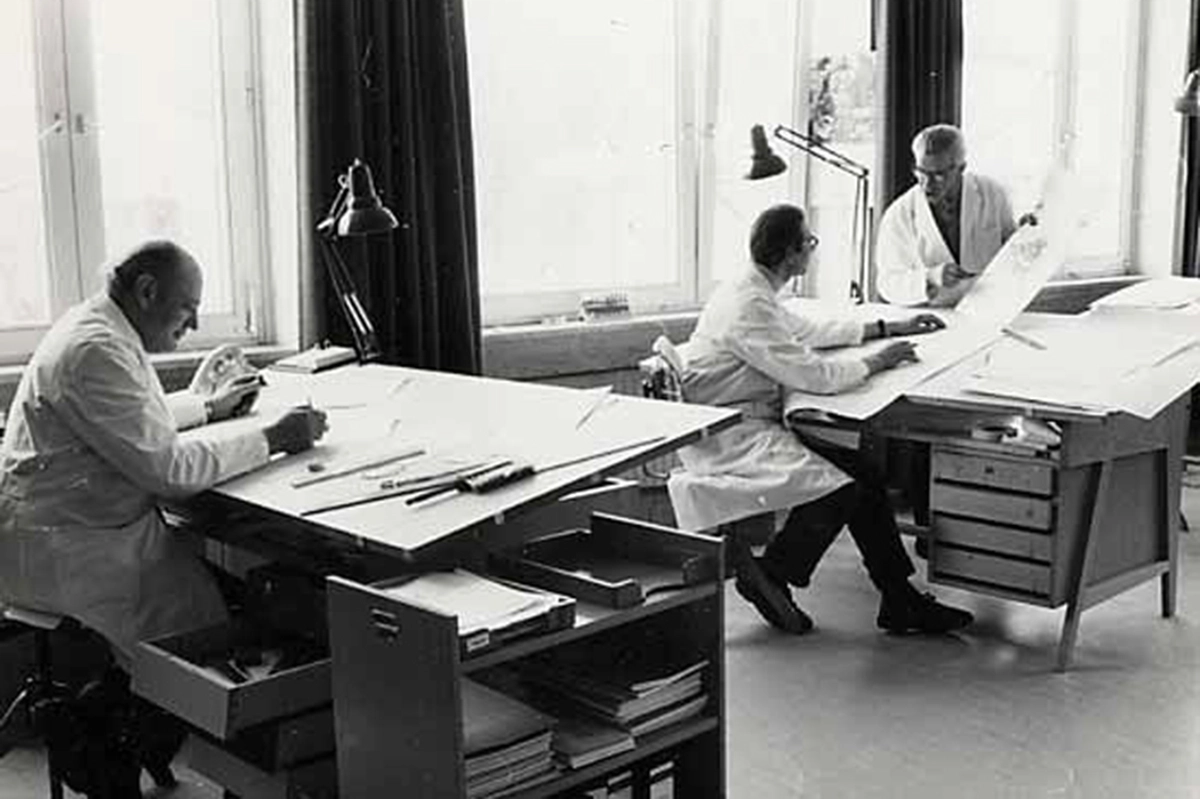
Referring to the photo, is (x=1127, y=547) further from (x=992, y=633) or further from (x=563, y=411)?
(x=563, y=411)

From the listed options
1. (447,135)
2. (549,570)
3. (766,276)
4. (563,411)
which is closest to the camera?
(549,570)

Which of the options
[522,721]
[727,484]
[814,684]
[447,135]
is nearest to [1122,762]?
[814,684]

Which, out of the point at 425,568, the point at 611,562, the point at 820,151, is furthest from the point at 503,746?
the point at 820,151

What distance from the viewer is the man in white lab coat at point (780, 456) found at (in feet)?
12.8

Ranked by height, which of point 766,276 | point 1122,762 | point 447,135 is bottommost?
point 1122,762

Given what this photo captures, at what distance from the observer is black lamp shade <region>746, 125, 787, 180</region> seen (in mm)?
4543

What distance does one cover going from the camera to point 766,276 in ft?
13.0

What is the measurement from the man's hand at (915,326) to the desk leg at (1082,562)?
693 millimetres

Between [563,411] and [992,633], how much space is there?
163 cm

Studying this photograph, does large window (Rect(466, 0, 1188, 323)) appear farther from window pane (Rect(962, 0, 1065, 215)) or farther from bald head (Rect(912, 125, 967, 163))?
bald head (Rect(912, 125, 967, 163))

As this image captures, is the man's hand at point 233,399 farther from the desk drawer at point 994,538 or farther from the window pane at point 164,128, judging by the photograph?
the desk drawer at point 994,538

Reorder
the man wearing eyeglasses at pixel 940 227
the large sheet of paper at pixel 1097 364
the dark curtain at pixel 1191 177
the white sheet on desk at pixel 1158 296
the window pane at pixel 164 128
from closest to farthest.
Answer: the large sheet of paper at pixel 1097 364 → the window pane at pixel 164 128 → the white sheet on desk at pixel 1158 296 → the man wearing eyeglasses at pixel 940 227 → the dark curtain at pixel 1191 177

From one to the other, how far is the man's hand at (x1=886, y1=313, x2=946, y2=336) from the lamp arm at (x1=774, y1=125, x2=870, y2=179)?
3.73 ft

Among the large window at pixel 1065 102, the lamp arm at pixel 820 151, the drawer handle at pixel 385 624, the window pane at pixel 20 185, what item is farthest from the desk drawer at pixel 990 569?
the large window at pixel 1065 102
